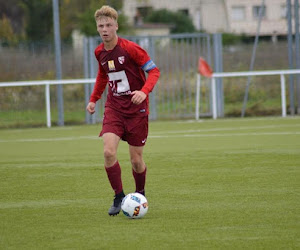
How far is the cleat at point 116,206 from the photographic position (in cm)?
720

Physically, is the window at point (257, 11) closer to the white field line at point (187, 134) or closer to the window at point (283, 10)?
the window at point (283, 10)

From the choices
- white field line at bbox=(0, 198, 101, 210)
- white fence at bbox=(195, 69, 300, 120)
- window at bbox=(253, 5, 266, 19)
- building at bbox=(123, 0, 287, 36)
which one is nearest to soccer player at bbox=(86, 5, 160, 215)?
white field line at bbox=(0, 198, 101, 210)

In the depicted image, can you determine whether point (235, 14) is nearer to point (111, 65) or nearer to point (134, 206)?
point (111, 65)

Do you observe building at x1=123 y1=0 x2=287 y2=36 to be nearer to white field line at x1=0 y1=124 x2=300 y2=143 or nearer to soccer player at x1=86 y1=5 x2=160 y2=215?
white field line at x1=0 y1=124 x2=300 y2=143

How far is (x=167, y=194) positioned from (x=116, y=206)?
1215 mm

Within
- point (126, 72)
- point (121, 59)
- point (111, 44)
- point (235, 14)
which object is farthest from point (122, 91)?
point (235, 14)

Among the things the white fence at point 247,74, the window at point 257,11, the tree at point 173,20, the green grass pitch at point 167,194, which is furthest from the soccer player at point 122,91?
the tree at point 173,20

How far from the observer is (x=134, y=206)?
273 inches

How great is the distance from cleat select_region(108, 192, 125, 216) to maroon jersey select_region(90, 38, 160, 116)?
81 centimetres

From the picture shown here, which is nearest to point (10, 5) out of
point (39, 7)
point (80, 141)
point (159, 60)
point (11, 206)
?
point (39, 7)

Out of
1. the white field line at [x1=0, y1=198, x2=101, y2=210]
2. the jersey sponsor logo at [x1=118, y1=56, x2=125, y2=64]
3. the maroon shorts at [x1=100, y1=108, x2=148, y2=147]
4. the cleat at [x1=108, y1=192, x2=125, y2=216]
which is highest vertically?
the jersey sponsor logo at [x1=118, y1=56, x2=125, y2=64]

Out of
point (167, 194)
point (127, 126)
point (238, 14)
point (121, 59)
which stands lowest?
point (167, 194)

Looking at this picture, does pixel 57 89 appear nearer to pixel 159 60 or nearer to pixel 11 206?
pixel 159 60

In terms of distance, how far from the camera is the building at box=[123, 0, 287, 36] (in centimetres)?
2252
